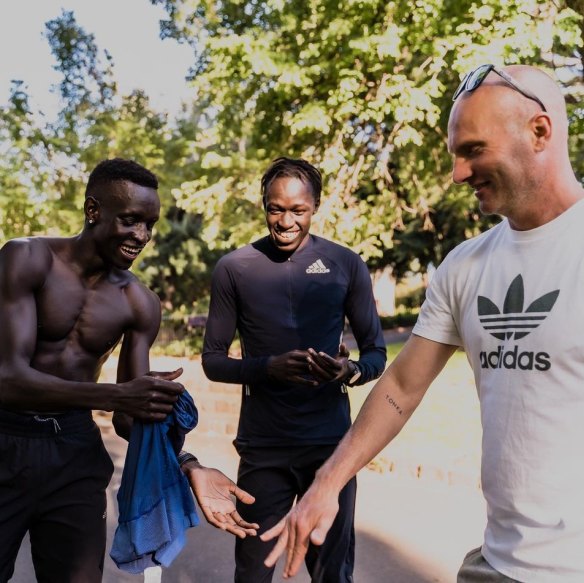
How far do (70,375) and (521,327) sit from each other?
188cm

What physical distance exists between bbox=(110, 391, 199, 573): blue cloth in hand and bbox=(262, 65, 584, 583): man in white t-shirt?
36.6 inches

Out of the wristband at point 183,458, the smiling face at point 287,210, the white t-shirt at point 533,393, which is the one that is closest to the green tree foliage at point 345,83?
the smiling face at point 287,210

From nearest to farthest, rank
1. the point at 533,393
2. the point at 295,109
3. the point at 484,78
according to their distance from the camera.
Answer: the point at 533,393
the point at 484,78
the point at 295,109

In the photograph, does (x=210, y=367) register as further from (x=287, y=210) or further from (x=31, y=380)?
(x=31, y=380)

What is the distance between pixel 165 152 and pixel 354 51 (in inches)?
259

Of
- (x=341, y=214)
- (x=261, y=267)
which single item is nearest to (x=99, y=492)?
(x=261, y=267)

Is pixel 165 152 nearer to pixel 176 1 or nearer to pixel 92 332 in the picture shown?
pixel 176 1

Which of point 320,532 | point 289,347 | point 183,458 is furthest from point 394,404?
point 289,347

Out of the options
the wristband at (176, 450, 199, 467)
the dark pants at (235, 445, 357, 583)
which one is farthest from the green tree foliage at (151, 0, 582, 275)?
the wristband at (176, 450, 199, 467)

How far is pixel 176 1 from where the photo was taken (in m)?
18.8

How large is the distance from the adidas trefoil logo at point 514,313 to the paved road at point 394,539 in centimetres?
365

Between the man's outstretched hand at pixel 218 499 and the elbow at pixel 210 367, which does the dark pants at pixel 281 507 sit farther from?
the man's outstretched hand at pixel 218 499

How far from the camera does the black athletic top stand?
365 cm

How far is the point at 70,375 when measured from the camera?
3195mm
